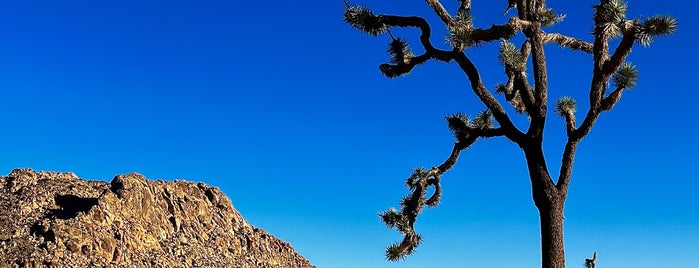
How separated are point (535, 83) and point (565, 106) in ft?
3.06

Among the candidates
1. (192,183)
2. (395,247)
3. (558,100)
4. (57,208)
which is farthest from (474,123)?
(192,183)

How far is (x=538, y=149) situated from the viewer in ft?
28.8

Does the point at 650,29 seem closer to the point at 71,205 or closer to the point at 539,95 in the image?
the point at 539,95

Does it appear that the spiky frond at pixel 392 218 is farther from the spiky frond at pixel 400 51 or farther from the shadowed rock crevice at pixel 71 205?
the shadowed rock crevice at pixel 71 205

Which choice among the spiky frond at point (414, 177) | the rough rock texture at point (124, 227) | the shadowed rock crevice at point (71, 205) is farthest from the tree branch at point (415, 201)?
the shadowed rock crevice at point (71, 205)

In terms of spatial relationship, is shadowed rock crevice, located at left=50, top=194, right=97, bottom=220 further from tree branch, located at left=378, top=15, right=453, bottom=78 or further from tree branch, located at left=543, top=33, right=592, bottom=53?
tree branch, located at left=543, top=33, right=592, bottom=53

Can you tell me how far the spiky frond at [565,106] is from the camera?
30.7ft

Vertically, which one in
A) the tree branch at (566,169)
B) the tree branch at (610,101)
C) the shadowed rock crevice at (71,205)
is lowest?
the tree branch at (566,169)

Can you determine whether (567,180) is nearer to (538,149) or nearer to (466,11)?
(538,149)

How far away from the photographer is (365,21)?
10.3 metres

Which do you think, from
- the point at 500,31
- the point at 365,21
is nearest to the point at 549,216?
the point at 500,31

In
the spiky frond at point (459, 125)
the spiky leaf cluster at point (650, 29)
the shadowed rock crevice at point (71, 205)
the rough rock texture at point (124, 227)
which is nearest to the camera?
the spiky leaf cluster at point (650, 29)

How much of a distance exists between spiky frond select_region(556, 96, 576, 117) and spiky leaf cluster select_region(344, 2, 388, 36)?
2.25 metres

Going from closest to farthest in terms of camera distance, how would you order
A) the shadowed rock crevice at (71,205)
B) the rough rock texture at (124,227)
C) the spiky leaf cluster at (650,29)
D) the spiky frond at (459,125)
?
the spiky leaf cluster at (650,29) < the spiky frond at (459,125) < the rough rock texture at (124,227) < the shadowed rock crevice at (71,205)
